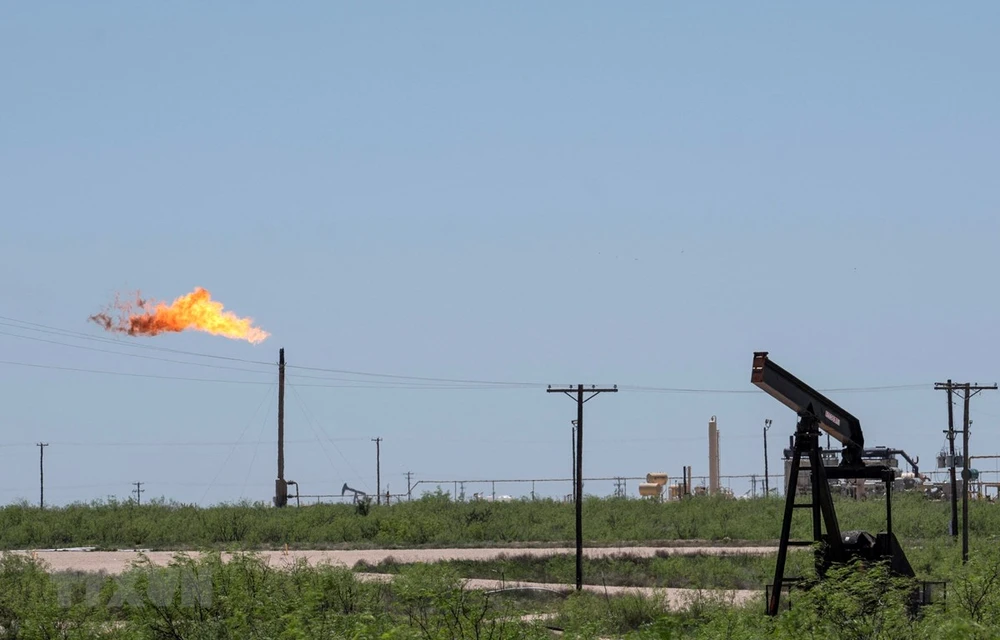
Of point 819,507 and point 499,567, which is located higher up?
point 819,507

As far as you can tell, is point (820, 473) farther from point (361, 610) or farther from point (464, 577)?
point (464, 577)

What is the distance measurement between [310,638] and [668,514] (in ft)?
152

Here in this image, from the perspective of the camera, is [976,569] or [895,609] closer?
[895,609]

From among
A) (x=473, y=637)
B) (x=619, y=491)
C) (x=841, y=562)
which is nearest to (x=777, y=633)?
(x=473, y=637)

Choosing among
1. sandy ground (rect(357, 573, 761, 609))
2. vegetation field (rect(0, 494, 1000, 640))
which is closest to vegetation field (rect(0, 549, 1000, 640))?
vegetation field (rect(0, 494, 1000, 640))

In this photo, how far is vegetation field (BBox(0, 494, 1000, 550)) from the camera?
54375 mm

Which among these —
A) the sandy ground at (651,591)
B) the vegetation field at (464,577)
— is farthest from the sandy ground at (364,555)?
the vegetation field at (464,577)

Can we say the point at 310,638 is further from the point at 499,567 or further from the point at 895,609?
the point at 499,567

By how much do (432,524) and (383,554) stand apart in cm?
1051

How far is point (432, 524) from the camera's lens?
187 ft

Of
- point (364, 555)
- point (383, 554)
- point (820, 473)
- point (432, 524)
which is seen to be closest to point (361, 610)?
point (820, 473)

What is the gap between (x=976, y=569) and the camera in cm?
2134

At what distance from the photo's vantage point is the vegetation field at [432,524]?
54.4 meters

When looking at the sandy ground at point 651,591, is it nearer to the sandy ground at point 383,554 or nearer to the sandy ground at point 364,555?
the sandy ground at point 364,555
